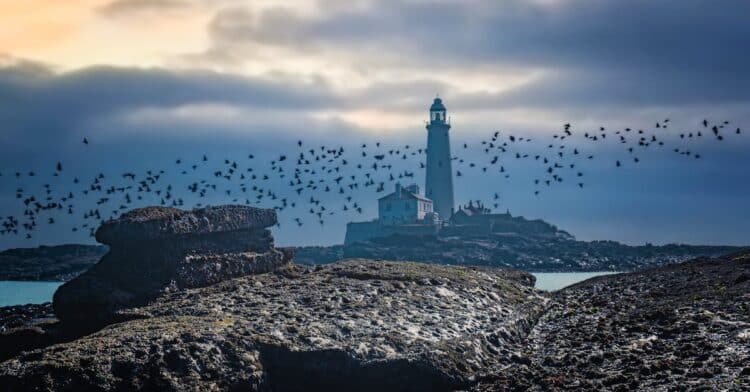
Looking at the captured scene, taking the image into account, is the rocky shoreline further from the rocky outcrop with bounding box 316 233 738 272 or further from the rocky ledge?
the rocky outcrop with bounding box 316 233 738 272

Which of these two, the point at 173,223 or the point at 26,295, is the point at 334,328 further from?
the point at 26,295

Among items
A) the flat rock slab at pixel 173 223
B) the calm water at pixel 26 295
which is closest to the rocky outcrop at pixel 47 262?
the calm water at pixel 26 295

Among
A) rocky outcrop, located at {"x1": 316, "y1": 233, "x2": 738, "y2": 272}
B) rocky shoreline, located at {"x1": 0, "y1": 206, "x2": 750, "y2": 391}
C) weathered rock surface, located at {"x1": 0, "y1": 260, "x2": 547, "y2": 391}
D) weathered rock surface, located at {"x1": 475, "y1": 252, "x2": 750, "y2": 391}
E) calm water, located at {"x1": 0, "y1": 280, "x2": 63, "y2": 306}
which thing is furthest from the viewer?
rocky outcrop, located at {"x1": 316, "y1": 233, "x2": 738, "y2": 272}

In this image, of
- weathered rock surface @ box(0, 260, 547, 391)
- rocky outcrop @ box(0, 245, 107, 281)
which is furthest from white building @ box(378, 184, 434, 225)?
weathered rock surface @ box(0, 260, 547, 391)

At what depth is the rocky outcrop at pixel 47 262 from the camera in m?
173

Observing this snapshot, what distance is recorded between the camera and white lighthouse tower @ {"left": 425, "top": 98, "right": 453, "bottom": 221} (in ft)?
568

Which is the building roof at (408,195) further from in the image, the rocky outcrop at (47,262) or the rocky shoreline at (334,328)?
the rocky shoreline at (334,328)

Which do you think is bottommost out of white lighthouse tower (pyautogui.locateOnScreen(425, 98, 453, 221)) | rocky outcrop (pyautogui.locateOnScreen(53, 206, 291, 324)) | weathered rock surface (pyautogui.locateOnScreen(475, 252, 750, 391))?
weathered rock surface (pyautogui.locateOnScreen(475, 252, 750, 391))

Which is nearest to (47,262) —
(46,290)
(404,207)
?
(46,290)

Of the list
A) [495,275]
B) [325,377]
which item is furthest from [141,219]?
[495,275]

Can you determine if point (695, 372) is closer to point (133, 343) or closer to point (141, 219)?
point (133, 343)

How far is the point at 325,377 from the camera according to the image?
26578mm

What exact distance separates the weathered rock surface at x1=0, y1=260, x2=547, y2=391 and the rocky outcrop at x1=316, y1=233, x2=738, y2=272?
124m

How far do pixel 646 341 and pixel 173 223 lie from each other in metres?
18.6
